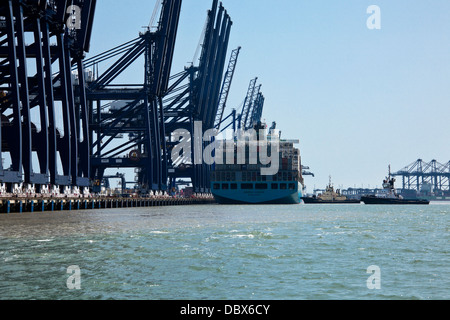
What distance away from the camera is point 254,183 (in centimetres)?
12394

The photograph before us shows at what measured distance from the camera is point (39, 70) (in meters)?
65.4

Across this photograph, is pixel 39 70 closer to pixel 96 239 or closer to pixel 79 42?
pixel 79 42

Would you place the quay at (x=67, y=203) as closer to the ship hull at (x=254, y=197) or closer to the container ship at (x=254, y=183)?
the ship hull at (x=254, y=197)

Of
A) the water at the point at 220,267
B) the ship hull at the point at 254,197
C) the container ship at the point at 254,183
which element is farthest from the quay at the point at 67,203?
the water at the point at 220,267

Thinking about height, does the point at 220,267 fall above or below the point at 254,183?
below

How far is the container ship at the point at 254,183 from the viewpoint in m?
123

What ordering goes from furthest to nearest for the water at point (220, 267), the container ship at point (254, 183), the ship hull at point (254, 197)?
the container ship at point (254, 183), the ship hull at point (254, 197), the water at point (220, 267)

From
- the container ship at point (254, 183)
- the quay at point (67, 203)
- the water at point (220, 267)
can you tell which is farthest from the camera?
the container ship at point (254, 183)

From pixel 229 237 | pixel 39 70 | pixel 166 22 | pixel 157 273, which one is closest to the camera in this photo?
pixel 157 273

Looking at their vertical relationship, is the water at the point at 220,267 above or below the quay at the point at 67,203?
below

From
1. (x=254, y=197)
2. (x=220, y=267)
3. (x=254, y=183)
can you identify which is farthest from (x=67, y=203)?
(x=254, y=183)

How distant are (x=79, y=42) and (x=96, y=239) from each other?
175 ft

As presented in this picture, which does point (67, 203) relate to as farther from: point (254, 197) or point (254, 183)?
point (254, 183)
